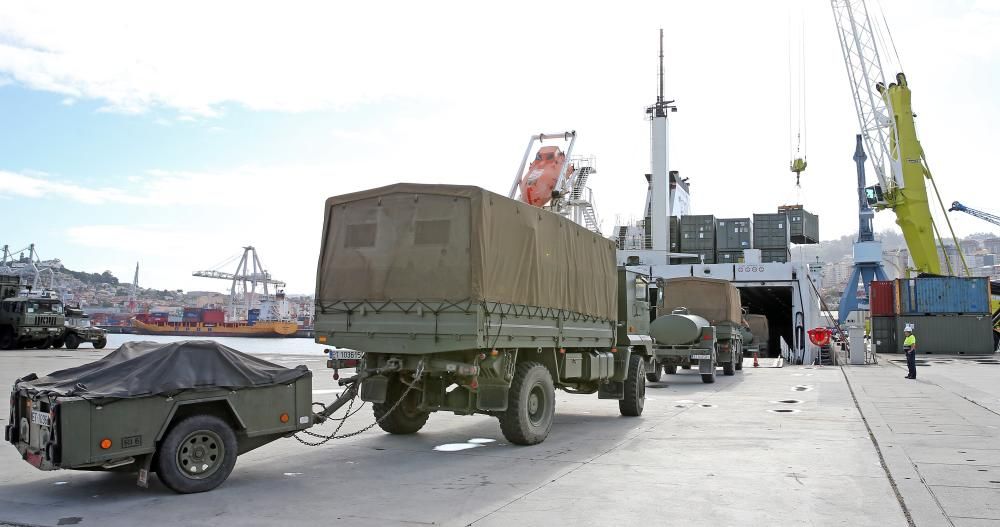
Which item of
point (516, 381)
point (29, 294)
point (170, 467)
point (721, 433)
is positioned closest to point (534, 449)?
point (516, 381)

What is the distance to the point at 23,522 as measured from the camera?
5.69 m

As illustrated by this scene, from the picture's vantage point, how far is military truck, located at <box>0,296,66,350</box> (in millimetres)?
37812

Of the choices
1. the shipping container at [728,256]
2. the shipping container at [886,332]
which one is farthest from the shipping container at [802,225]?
the shipping container at [886,332]

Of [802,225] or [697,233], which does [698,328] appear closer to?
[697,233]

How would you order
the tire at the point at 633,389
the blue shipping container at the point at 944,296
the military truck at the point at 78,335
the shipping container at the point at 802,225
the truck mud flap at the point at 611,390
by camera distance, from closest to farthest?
the truck mud flap at the point at 611,390 → the tire at the point at 633,389 → the military truck at the point at 78,335 → the blue shipping container at the point at 944,296 → the shipping container at the point at 802,225

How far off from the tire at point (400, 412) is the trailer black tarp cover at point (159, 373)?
101 inches

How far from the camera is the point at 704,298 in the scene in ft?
78.9

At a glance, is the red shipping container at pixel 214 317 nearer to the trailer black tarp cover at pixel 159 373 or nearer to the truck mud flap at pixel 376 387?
the truck mud flap at pixel 376 387

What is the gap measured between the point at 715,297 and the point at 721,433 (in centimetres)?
1379

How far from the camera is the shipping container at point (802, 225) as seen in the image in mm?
57344

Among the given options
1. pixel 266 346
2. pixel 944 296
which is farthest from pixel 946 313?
pixel 266 346

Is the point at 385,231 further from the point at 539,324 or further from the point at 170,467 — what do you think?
the point at 170,467

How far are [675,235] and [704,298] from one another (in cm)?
3271

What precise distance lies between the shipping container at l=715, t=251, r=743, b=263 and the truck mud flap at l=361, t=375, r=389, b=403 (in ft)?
153
